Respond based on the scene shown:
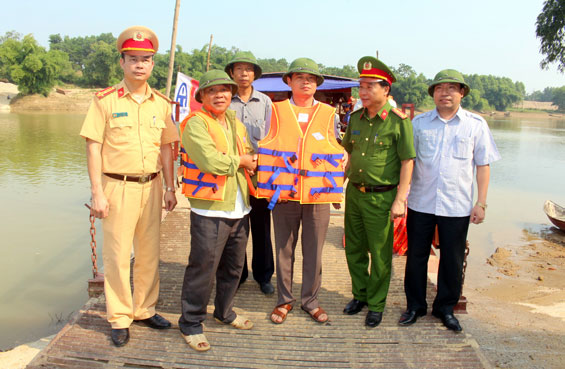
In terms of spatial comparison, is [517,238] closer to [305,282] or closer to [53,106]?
[305,282]

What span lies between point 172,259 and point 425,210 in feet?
8.90

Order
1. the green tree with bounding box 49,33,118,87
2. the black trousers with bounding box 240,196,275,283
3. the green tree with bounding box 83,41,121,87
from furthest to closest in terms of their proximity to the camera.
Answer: the green tree with bounding box 49,33,118,87 < the green tree with bounding box 83,41,121,87 < the black trousers with bounding box 240,196,275,283

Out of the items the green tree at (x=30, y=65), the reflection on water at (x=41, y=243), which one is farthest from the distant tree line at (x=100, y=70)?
the reflection on water at (x=41, y=243)

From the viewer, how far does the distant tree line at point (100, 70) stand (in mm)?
45594

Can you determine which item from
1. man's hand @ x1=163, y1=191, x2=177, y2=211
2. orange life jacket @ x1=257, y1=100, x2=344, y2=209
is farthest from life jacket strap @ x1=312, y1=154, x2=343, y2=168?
man's hand @ x1=163, y1=191, x2=177, y2=211

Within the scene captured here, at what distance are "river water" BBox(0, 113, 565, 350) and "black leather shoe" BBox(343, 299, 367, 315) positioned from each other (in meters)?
3.81

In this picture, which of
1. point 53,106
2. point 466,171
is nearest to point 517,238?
point 466,171

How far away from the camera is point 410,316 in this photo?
3279mm

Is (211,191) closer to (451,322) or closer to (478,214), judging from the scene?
(478,214)

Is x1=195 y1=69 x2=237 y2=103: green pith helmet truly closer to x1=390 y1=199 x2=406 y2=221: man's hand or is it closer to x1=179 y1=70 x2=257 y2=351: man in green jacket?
x1=179 y1=70 x2=257 y2=351: man in green jacket

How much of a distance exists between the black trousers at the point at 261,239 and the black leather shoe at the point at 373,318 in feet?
3.28

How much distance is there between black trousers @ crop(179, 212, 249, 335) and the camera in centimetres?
283

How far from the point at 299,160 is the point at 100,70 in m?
67.1

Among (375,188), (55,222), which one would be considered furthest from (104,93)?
(55,222)
